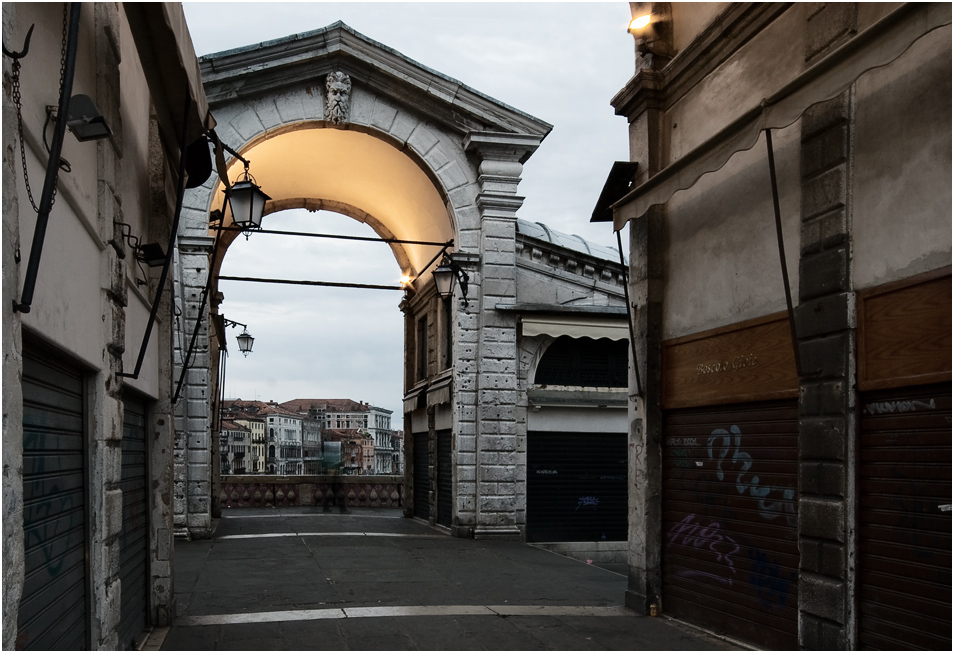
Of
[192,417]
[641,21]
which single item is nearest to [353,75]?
[192,417]

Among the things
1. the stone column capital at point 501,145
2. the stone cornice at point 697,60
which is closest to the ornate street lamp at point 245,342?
the stone column capital at point 501,145

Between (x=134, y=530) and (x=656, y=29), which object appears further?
(x=656, y=29)

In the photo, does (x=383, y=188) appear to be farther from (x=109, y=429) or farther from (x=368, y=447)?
(x=368, y=447)

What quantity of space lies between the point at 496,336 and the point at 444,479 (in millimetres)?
3640

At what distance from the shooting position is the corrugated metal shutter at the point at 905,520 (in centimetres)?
578

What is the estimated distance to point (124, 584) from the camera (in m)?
7.41

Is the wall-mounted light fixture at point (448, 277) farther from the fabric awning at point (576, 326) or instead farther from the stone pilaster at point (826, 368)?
the stone pilaster at point (826, 368)

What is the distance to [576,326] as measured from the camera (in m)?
18.4

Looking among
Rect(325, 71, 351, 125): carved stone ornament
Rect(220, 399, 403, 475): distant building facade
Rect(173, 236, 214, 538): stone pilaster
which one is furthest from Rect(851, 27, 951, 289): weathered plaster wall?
Rect(220, 399, 403, 475): distant building facade

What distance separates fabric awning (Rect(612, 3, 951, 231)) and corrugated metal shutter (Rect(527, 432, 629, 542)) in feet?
34.9

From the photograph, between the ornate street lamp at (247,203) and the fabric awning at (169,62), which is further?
the ornate street lamp at (247,203)

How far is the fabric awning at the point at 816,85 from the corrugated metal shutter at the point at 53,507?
5.00m

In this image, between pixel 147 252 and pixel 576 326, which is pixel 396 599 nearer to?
pixel 147 252

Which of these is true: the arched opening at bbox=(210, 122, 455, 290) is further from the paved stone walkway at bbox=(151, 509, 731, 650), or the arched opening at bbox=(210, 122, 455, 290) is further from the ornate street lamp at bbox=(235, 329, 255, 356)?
the paved stone walkway at bbox=(151, 509, 731, 650)
